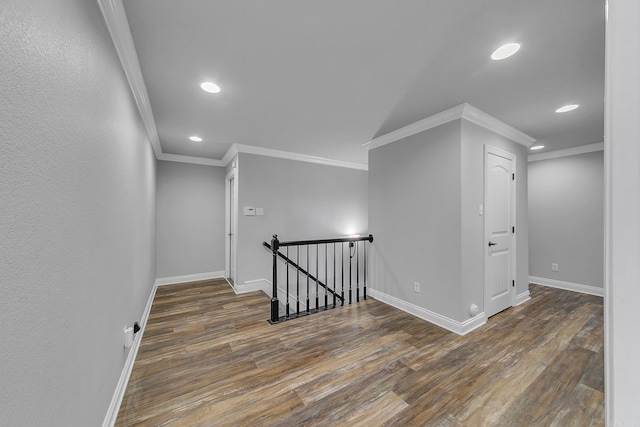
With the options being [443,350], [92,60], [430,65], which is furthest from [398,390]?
[92,60]

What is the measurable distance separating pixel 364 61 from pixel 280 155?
263 cm

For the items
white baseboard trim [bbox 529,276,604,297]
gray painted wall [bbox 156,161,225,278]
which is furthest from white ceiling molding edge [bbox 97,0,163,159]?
white baseboard trim [bbox 529,276,604,297]

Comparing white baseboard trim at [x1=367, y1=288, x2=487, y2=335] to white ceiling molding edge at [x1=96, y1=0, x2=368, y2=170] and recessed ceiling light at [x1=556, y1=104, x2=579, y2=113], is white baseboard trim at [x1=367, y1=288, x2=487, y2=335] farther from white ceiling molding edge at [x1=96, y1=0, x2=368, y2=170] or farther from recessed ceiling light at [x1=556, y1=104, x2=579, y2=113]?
white ceiling molding edge at [x1=96, y1=0, x2=368, y2=170]

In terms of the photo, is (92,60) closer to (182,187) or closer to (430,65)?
(430,65)

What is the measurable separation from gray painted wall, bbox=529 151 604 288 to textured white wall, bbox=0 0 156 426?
5.96 meters

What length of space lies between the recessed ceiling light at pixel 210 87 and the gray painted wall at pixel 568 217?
213 inches

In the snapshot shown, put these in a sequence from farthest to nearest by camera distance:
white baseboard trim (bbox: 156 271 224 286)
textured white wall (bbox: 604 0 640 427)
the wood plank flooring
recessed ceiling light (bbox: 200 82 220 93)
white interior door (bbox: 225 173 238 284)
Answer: white interior door (bbox: 225 173 238 284) → white baseboard trim (bbox: 156 271 224 286) → recessed ceiling light (bbox: 200 82 220 93) → the wood plank flooring → textured white wall (bbox: 604 0 640 427)

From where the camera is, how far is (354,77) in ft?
6.48

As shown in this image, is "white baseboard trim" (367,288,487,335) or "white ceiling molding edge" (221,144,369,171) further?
"white ceiling molding edge" (221,144,369,171)

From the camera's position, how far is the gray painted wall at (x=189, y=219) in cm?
431

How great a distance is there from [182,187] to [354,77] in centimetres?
387

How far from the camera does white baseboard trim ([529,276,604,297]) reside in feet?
12.1

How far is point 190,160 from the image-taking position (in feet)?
14.8

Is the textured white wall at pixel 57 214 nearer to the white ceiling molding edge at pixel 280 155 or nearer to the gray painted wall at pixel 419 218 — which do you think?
the white ceiling molding edge at pixel 280 155
